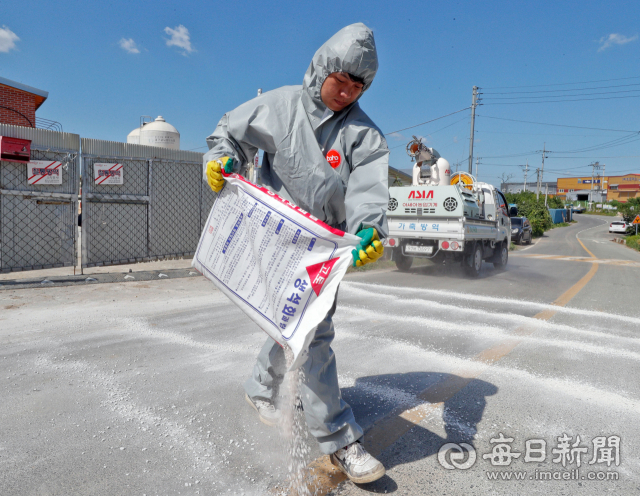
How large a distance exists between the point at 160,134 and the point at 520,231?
66.9 feet

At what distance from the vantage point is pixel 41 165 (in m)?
7.30

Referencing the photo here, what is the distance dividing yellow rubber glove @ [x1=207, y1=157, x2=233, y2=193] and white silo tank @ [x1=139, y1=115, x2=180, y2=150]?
16561mm

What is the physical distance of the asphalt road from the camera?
7.14 feet

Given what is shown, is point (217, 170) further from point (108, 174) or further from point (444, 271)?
point (444, 271)

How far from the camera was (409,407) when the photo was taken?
9.79 feet

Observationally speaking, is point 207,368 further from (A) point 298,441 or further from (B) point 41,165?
(B) point 41,165

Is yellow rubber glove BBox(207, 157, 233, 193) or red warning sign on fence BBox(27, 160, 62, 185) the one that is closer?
yellow rubber glove BBox(207, 157, 233, 193)

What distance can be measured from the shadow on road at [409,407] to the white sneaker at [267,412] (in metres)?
0.54

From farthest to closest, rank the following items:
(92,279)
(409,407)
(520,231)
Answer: (520,231) < (92,279) < (409,407)

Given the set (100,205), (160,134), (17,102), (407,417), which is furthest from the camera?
(17,102)

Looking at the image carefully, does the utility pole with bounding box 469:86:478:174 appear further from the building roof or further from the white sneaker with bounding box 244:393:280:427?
the white sneaker with bounding box 244:393:280:427

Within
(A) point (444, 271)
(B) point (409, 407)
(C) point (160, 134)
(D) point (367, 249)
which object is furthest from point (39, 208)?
(C) point (160, 134)

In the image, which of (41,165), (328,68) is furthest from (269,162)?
(41,165)

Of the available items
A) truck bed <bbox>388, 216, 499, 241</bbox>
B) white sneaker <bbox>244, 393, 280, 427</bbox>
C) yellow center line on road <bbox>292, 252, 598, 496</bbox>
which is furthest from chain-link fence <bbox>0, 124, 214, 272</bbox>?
Result: yellow center line on road <bbox>292, 252, 598, 496</bbox>
